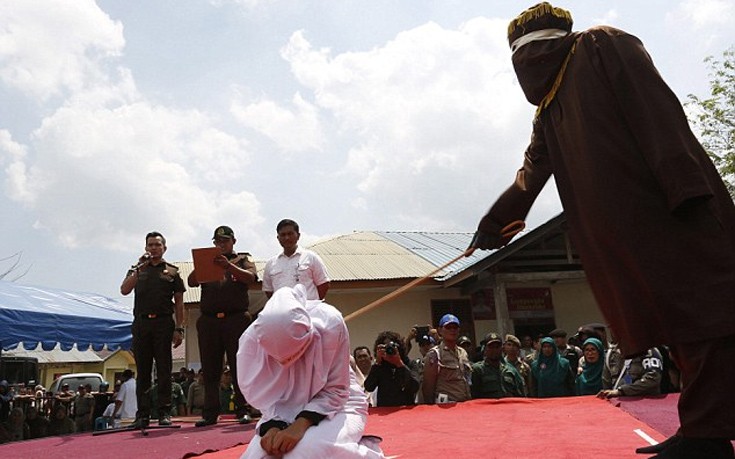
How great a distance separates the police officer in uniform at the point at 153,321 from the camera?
479 cm

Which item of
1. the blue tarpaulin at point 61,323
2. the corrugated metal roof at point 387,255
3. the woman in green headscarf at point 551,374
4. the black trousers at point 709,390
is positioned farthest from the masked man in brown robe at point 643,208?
the corrugated metal roof at point 387,255

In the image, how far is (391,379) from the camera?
5.42 meters

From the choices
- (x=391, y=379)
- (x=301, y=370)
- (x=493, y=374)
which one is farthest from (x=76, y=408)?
(x=301, y=370)

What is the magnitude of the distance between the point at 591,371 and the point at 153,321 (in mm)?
4381

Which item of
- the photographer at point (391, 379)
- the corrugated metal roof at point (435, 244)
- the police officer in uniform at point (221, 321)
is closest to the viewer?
the police officer in uniform at point (221, 321)

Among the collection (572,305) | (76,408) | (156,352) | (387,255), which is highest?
(387,255)

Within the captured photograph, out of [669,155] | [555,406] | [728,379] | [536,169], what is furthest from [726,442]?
[555,406]

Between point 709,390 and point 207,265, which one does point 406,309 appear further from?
point 709,390

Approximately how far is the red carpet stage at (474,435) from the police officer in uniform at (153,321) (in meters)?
0.36

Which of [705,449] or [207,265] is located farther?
[207,265]

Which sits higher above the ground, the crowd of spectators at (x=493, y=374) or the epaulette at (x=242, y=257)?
the epaulette at (x=242, y=257)

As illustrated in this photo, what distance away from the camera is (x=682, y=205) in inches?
64.8

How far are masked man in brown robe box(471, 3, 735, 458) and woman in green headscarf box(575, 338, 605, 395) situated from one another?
15.0 feet

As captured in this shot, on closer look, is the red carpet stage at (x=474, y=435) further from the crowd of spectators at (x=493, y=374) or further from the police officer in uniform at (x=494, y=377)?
the police officer in uniform at (x=494, y=377)
